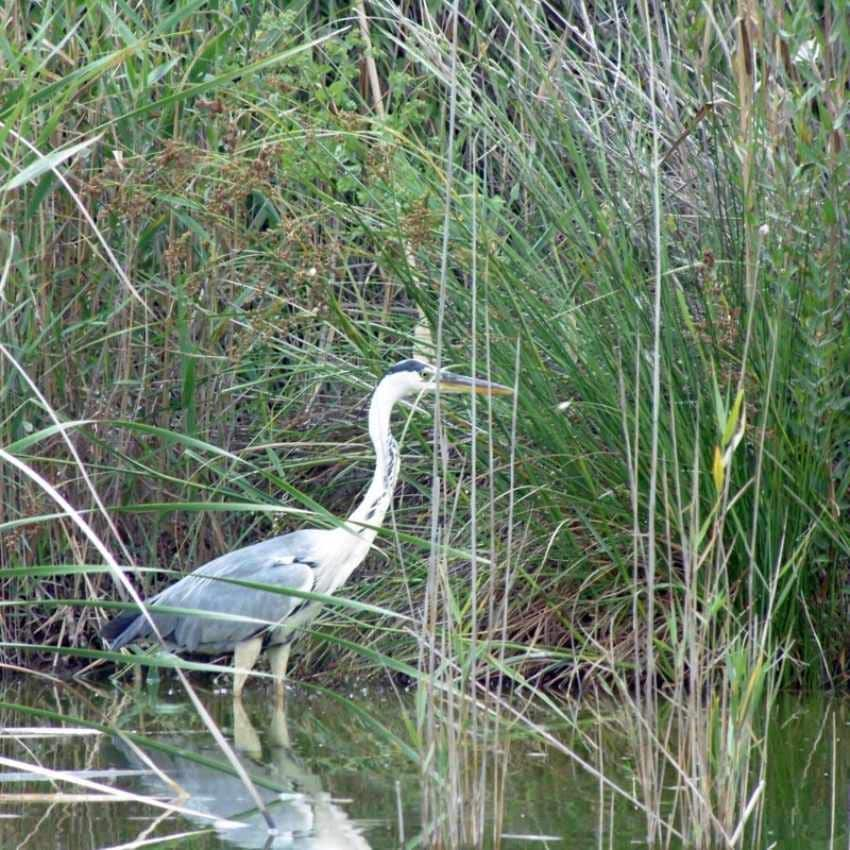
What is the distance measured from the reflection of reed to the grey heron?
388mm

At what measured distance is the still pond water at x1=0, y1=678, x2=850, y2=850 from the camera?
3.08 m

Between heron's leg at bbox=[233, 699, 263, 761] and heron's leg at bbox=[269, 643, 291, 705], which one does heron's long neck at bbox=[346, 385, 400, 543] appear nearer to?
heron's leg at bbox=[269, 643, 291, 705]

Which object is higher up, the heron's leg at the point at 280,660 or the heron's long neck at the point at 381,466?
the heron's long neck at the point at 381,466

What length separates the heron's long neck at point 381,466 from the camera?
4.95m

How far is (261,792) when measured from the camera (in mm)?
3719

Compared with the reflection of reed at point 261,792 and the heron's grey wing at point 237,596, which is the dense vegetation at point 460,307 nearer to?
the heron's grey wing at point 237,596

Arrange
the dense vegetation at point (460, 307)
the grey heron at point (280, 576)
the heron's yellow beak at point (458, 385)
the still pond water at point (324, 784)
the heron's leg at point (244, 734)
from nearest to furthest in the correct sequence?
the still pond water at point (324, 784) → the heron's leg at point (244, 734) → the dense vegetation at point (460, 307) → the heron's yellow beak at point (458, 385) → the grey heron at point (280, 576)

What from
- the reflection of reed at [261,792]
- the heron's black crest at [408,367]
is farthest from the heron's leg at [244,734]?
the heron's black crest at [408,367]

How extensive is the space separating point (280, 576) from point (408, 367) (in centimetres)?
75

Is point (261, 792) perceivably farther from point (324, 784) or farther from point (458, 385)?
point (458, 385)

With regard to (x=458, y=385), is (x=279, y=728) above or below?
below

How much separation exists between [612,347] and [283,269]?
115cm

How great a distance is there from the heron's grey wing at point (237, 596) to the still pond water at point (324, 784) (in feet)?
0.80

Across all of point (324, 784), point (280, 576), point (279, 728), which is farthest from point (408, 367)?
point (324, 784)
